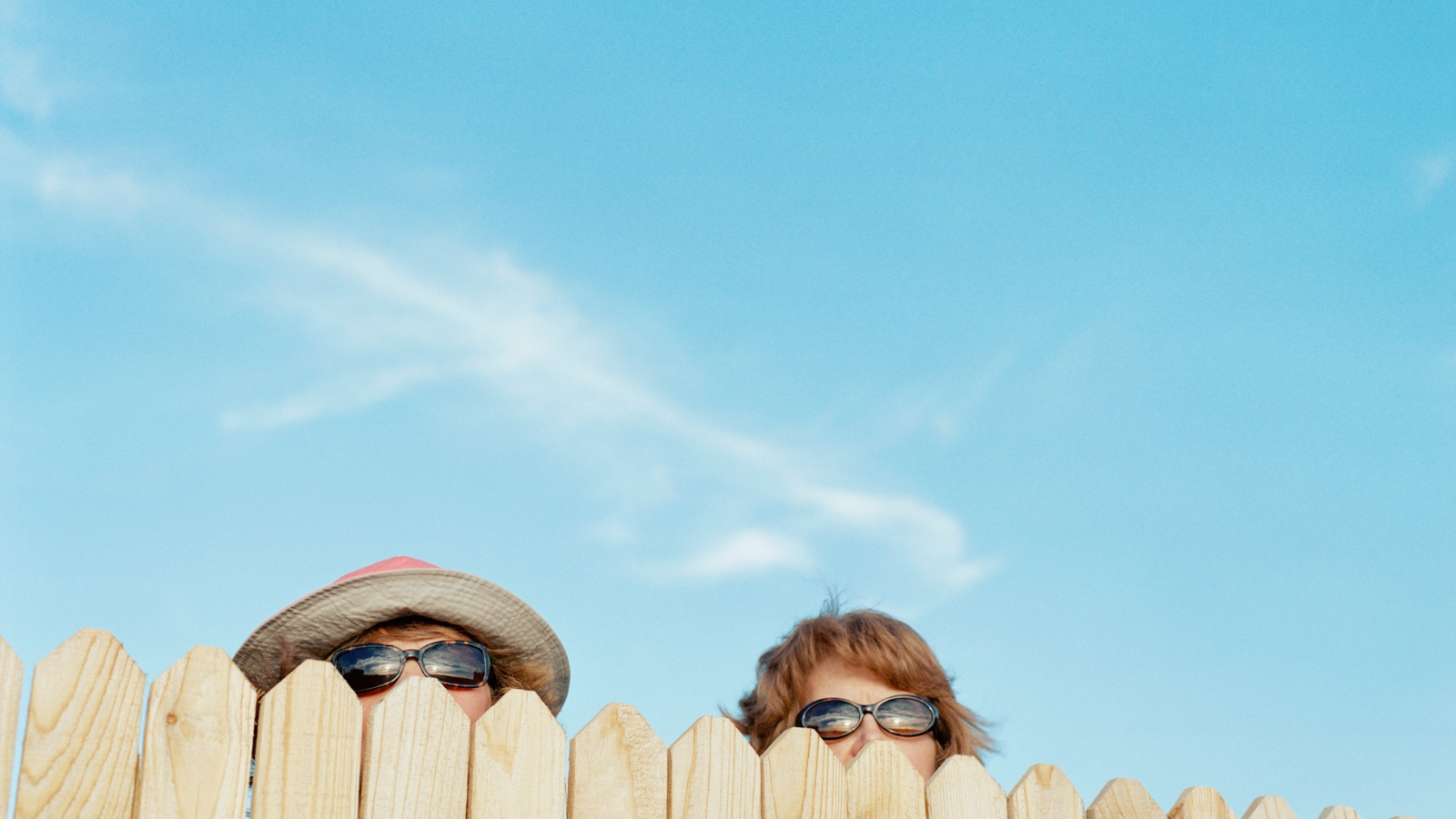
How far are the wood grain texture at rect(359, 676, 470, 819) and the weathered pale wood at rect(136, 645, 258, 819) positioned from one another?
0.74 feet

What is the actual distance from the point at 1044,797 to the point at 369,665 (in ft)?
5.29

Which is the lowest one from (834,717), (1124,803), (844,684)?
(1124,803)

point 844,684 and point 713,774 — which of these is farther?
point 844,684

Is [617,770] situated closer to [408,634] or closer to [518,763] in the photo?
[518,763]

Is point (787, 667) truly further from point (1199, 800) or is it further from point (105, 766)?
point (105, 766)

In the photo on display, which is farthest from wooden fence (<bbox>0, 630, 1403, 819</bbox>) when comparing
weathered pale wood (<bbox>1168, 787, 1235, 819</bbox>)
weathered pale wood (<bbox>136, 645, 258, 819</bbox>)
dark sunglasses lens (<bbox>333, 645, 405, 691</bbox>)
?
dark sunglasses lens (<bbox>333, 645, 405, 691</bbox>)

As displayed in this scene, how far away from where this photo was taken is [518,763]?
2393 millimetres

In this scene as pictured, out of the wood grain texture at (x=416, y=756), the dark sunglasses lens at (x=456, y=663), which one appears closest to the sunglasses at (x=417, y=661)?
the dark sunglasses lens at (x=456, y=663)

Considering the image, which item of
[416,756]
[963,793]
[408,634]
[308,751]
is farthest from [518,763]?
[963,793]

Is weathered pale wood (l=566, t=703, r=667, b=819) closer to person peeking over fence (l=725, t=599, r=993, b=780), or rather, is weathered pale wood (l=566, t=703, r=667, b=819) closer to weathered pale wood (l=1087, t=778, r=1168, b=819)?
person peeking over fence (l=725, t=599, r=993, b=780)

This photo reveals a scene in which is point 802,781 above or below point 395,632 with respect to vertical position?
below

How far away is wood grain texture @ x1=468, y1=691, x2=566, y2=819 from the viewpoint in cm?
237

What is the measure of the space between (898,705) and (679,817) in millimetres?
1040

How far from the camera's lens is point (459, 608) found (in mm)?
3043
